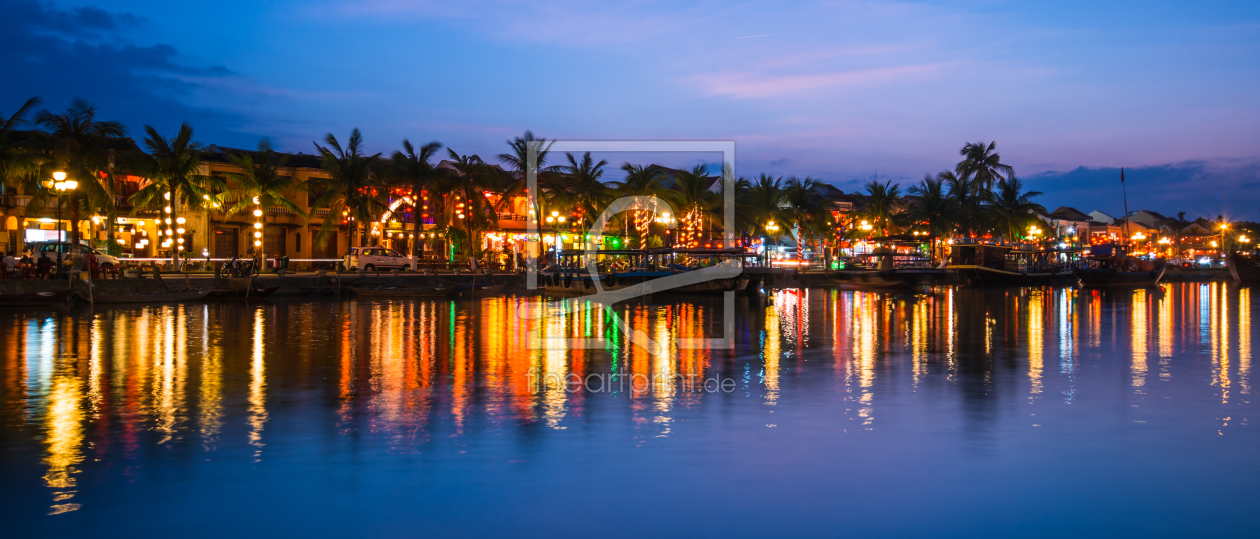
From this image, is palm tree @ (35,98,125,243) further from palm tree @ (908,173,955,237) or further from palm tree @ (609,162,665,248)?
palm tree @ (908,173,955,237)

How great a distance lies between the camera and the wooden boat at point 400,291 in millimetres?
37275

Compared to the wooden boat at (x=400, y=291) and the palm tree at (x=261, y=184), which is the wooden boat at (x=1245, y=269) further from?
the palm tree at (x=261, y=184)

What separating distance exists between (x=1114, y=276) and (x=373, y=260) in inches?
1852

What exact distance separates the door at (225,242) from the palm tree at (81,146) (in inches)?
466

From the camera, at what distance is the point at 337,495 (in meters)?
7.36

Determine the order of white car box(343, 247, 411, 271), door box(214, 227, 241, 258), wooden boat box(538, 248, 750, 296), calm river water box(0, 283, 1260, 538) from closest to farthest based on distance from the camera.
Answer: calm river water box(0, 283, 1260, 538) → wooden boat box(538, 248, 750, 296) → white car box(343, 247, 411, 271) → door box(214, 227, 241, 258)

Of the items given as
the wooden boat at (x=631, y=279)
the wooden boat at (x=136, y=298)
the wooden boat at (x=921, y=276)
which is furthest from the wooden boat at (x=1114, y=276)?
the wooden boat at (x=136, y=298)

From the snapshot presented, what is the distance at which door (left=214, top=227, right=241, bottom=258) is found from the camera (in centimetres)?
5138

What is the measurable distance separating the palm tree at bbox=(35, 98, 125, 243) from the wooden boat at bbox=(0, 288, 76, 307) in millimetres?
6221

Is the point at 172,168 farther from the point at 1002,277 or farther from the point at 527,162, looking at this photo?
the point at 1002,277

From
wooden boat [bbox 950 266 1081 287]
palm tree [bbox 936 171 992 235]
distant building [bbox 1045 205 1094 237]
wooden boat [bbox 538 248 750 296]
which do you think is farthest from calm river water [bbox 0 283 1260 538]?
distant building [bbox 1045 205 1094 237]

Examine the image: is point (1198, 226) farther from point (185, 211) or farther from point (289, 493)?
point (289, 493)

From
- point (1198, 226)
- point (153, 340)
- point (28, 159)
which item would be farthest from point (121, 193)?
point (1198, 226)

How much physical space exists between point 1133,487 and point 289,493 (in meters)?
7.03
